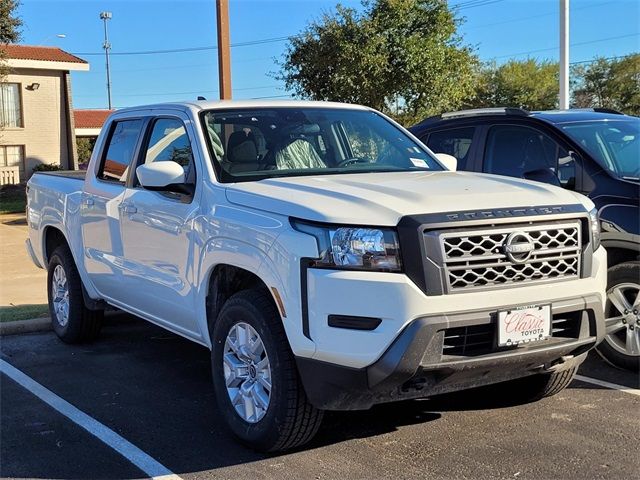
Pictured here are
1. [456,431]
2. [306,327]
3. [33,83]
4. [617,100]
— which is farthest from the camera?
[617,100]

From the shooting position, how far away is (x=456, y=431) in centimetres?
442

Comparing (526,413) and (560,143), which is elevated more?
(560,143)

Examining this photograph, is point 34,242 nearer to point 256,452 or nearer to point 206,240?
point 206,240

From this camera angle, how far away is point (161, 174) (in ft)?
15.3

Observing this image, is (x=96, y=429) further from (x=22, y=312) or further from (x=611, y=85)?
(x=611, y=85)

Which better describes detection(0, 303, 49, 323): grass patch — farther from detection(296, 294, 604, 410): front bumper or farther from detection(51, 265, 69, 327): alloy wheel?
detection(296, 294, 604, 410): front bumper

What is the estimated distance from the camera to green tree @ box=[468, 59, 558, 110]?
44.4m

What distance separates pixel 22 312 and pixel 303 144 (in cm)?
417

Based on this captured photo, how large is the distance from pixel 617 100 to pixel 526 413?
4428cm

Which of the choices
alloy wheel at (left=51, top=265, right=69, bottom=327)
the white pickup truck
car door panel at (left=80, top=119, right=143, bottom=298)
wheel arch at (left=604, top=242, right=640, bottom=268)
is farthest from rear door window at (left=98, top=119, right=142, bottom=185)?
wheel arch at (left=604, top=242, right=640, bottom=268)

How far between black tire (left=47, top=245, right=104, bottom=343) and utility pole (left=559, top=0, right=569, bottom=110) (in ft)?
29.4

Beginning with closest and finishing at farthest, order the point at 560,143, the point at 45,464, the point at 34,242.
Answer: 1. the point at 45,464
2. the point at 560,143
3. the point at 34,242

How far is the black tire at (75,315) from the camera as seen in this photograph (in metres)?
6.63

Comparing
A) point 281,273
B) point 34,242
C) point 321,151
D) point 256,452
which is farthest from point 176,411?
point 34,242
